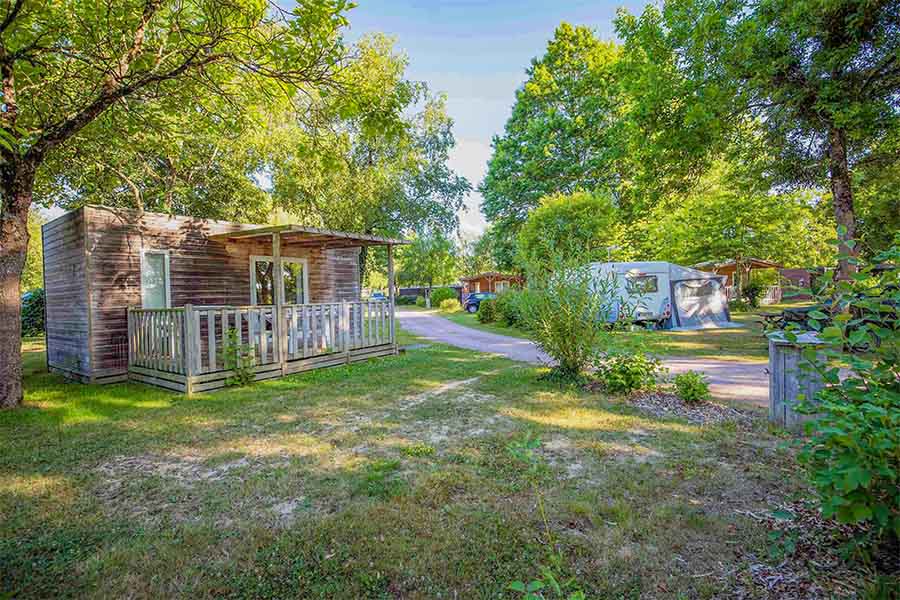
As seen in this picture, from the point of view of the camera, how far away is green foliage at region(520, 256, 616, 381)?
5.86 m

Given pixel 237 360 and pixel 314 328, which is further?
pixel 314 328

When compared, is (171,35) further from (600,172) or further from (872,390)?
(600,172)

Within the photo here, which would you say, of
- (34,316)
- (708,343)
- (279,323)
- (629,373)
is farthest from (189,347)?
(34,316)

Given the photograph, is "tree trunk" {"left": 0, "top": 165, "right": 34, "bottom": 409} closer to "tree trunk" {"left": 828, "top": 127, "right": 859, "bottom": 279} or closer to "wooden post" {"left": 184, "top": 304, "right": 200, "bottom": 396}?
"wooden post" {"left": 184, "top": 304, "right": 200, "bottom": 396}

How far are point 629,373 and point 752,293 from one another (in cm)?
2213

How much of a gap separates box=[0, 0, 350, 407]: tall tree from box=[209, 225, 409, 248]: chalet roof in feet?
7.09

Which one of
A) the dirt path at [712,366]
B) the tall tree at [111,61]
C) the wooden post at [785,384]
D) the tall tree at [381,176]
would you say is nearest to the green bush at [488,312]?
the dirt path at [712,366]

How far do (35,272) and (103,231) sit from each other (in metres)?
32.2

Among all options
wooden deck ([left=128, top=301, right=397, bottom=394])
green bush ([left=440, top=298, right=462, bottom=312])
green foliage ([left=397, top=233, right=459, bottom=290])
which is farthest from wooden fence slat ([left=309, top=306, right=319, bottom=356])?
green foliage ([left=397, top=233, right=459, bottom=290])

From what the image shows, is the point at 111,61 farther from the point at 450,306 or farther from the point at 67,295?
the point at 450,306

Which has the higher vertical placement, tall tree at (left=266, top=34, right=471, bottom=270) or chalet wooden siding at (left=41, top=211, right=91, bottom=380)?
tall tree at (left=266, top=34, right=471, bottom=270)

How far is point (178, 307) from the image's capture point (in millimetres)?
7086

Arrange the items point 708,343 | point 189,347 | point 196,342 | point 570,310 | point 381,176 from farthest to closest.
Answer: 1. point 381,176
2. point 708,343
3. point 196,342
4. point 189,347
5. point 570,310

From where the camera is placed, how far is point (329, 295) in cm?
1088
